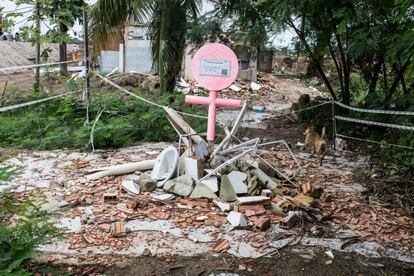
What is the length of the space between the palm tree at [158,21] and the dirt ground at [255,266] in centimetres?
624

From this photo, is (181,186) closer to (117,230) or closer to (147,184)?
(147,184)

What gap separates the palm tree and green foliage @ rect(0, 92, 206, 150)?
2.61 feet

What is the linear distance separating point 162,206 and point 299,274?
57.5 inches

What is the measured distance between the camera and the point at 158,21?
29.2ft

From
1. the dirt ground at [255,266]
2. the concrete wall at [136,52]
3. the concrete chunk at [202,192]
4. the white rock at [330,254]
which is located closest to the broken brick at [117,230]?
the dirt ground at [255,266]

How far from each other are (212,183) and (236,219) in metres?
0.64

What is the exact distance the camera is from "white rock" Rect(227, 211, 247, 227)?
3643 mm

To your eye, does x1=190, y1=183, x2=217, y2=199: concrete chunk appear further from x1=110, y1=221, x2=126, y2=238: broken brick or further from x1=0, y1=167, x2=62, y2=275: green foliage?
x1=0, y1=167, x2=62, y2=275: green foliage

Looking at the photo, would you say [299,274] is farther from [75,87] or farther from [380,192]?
[75,87]

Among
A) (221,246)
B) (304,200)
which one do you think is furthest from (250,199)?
(221,246)

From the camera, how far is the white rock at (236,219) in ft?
12.0

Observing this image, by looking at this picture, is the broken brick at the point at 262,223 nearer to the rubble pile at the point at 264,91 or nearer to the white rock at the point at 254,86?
the rubble pile at the point at 264,91

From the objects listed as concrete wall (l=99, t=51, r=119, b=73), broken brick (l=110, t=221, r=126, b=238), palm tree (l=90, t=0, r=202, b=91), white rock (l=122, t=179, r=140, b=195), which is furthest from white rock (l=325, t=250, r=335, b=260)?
concrete wall (l=99, t=51, r=119, b=73)

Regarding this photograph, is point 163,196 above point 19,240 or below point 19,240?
below
